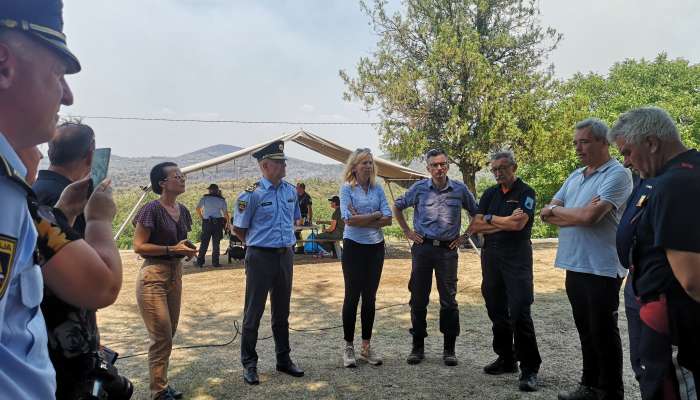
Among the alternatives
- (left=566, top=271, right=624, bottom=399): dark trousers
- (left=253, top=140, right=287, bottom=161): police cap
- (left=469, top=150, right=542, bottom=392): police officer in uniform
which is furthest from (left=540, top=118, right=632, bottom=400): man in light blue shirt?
(left=253, top=140, right=287, bottom=161): police cap

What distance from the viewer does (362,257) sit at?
175 inches

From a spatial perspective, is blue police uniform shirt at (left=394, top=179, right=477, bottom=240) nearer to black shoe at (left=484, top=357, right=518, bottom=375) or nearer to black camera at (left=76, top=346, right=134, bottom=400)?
black shoe at (left=484, top=357, right=518, bottom=375)

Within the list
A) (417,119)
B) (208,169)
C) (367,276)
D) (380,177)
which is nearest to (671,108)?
(417,119)

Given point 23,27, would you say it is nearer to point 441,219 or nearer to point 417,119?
point 441,219

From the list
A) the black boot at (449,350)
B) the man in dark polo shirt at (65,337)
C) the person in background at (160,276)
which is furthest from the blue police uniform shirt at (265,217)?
the man in dark polo shirt at (65,337)

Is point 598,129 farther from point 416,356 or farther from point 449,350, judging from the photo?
point 416,356

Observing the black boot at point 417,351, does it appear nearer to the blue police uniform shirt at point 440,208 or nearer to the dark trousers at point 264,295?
the blue police uniform shirt at point 440,208

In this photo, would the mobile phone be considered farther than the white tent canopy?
No

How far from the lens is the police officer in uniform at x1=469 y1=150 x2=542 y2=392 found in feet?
12.7

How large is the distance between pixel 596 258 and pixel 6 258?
350cm

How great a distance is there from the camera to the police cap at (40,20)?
861 millimetres

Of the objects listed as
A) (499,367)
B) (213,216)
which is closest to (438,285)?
(499,367)

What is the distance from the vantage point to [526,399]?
3.56 meters

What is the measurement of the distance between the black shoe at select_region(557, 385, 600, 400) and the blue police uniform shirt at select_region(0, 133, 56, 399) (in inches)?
143
